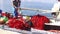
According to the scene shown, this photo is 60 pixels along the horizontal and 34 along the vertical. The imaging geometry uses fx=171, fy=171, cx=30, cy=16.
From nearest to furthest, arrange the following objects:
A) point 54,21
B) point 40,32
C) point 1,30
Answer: point 40,32 < point 54,21 < point 1,30

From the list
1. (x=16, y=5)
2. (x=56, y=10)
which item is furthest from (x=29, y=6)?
(x=56, y=10)

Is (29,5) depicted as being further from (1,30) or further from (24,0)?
(1,30)

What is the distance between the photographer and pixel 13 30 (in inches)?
55.9

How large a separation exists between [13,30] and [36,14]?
0.78ft

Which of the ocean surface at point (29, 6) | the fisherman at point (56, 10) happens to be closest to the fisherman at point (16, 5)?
the ocean surface at point (29, 6)

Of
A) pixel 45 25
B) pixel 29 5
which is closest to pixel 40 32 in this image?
pixel 45 25

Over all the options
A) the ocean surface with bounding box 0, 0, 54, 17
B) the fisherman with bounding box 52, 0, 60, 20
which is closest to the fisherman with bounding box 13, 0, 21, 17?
the ocean surface with bounding box 0, 0, 54, 17

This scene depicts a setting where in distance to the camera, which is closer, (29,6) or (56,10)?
Result: (56,10)

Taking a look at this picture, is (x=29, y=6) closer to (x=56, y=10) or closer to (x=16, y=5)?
(x=16, y=5)

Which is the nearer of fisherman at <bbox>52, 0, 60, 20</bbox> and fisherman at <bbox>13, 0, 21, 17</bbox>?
fisherman at <bbox>52, 0, 60, 20</bbox>

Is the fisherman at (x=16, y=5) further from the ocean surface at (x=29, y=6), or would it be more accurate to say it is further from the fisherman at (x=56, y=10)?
the fisherman at (x=56, y=10)

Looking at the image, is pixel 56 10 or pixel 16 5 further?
pixel 16 5

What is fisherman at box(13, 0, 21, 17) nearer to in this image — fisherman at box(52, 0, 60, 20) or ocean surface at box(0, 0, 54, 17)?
ocean surface at box(0, 0, 54, 17)

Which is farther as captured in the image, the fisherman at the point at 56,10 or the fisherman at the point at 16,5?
the fisherman at the point at 16,5
